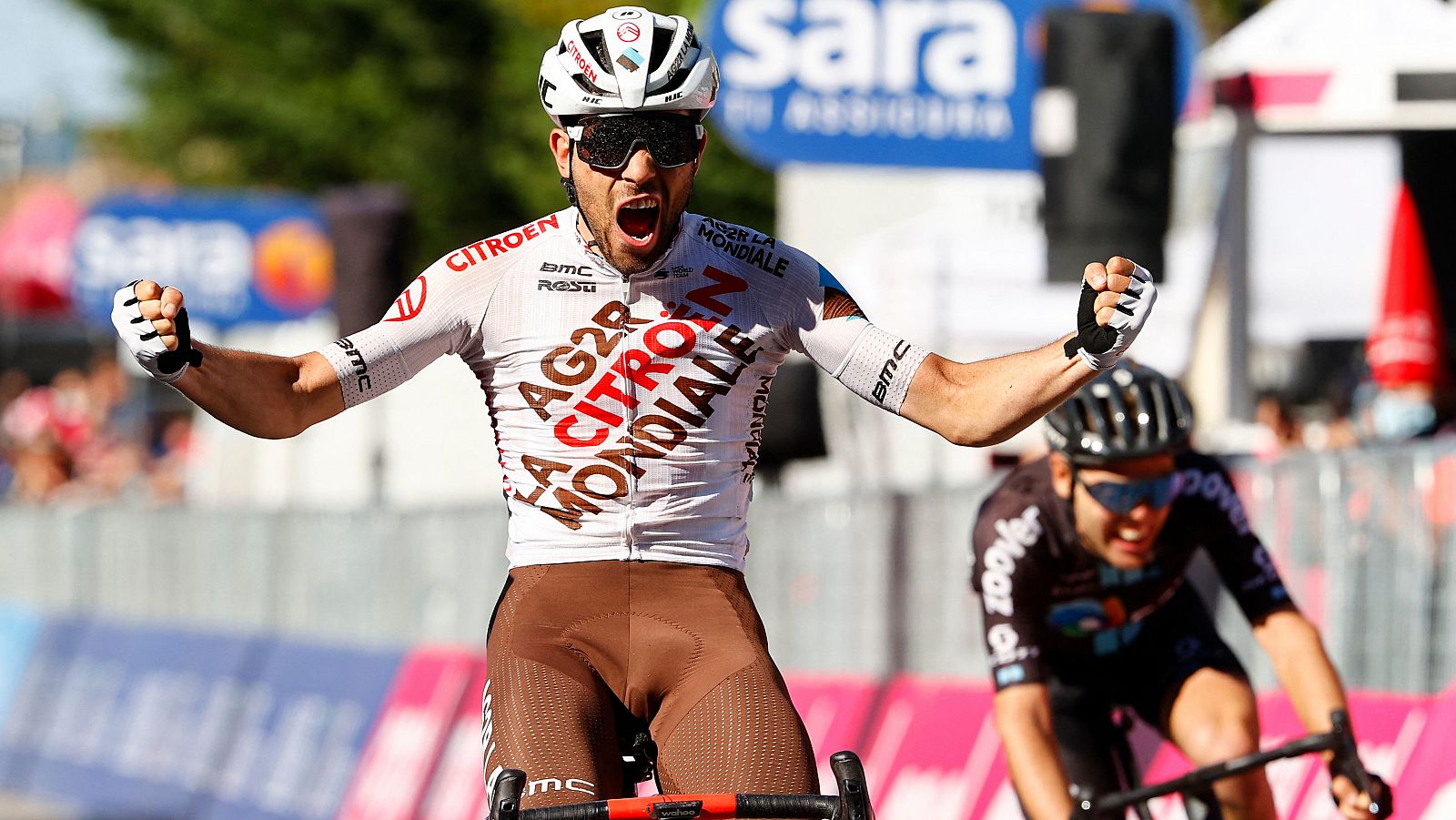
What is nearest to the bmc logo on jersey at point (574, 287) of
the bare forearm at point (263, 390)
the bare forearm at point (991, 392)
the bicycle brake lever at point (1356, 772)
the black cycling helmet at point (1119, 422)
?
the bare forearm at point (263, 390)

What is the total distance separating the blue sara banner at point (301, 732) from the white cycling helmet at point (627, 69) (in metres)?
8.17

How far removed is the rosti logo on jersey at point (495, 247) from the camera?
5469 mm

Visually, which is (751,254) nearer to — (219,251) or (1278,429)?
(1278,429)

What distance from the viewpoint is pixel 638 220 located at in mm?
5293

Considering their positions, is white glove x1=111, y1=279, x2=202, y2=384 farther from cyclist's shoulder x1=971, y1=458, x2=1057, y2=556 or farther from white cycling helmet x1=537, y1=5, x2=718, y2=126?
cyclist's shoulder x1=971, y1=458, x2=1057, y2=556

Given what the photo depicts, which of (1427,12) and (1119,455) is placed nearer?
(1119,455)

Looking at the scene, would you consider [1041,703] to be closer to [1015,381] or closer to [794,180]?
[1015,381]

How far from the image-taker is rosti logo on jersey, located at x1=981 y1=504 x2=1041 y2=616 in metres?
6.77

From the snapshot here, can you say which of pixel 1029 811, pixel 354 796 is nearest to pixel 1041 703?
pixel 1029 811

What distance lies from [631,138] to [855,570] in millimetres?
5418

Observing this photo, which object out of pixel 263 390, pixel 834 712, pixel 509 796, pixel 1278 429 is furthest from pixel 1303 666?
pixel 1278 429

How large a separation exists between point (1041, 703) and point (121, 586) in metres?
12.7

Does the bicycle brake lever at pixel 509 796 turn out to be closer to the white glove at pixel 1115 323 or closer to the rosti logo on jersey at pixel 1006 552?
the white glove at pixel 1115 323

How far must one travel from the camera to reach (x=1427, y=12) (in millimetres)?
10398
